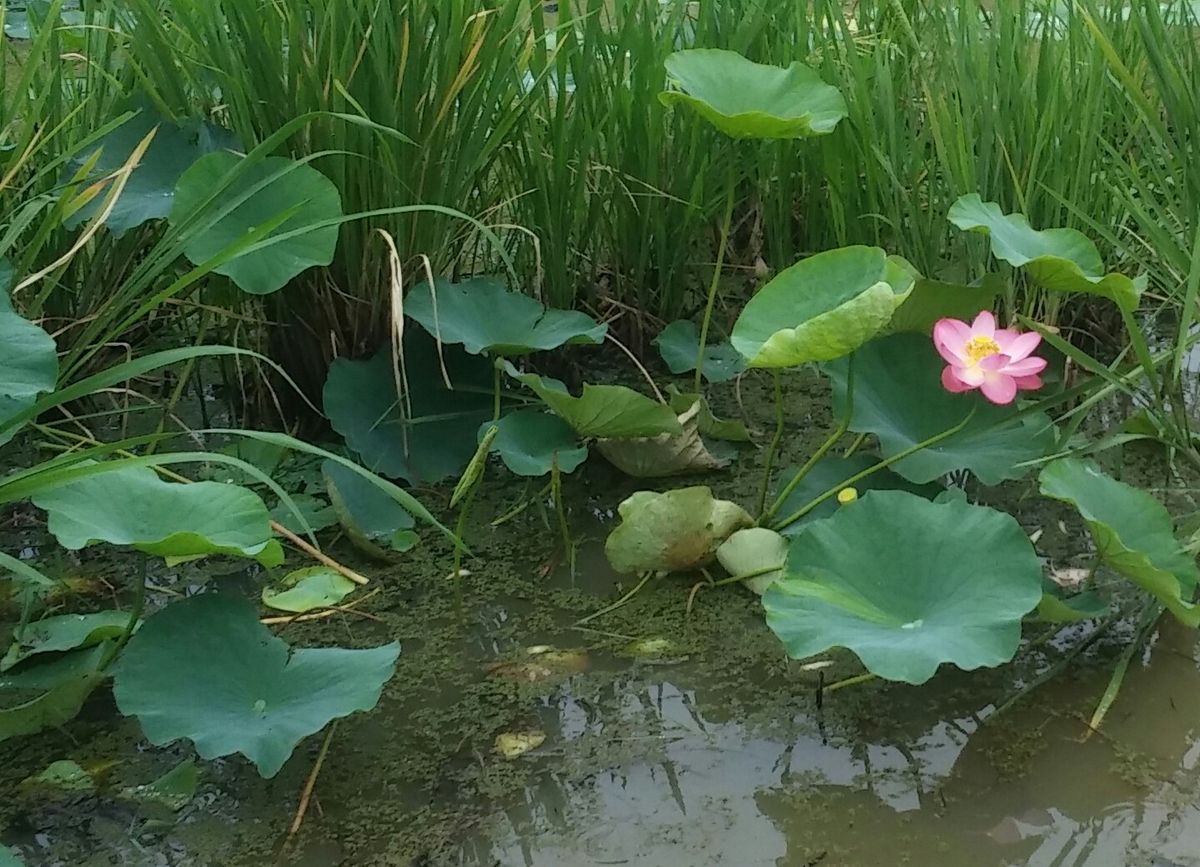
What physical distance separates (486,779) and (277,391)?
2.61 ft

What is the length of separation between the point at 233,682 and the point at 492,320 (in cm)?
66

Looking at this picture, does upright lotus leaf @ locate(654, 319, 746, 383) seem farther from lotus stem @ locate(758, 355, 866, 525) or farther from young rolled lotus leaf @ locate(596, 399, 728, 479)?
lotus stem @ locate(758, 355, 866, 525)

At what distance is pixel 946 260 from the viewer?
5.59ft

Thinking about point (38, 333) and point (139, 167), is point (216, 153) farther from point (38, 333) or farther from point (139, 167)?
point (38, 333)

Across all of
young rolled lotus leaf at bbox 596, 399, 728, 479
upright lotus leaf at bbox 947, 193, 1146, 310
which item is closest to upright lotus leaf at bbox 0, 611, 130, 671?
young rolled lotus leaf at bbox 596, 399, 728, 479

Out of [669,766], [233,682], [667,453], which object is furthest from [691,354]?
[233,682]

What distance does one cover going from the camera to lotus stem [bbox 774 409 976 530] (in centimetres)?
126

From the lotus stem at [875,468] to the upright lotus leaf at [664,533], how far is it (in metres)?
0.10

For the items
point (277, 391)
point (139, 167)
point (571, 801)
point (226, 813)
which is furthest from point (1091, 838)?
point (139, 167)

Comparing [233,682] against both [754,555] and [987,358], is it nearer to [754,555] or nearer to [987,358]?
[754,555]

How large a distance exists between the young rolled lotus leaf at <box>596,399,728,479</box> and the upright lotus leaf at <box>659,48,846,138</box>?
38 cm

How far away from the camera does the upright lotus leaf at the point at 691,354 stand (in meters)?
1.72

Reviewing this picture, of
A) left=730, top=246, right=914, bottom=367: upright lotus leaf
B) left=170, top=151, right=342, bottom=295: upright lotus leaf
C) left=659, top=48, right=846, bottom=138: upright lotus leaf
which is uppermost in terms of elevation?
left=659, top=48, right=846, bottom=138: upright lotus leaf

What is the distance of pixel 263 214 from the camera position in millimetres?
1445
